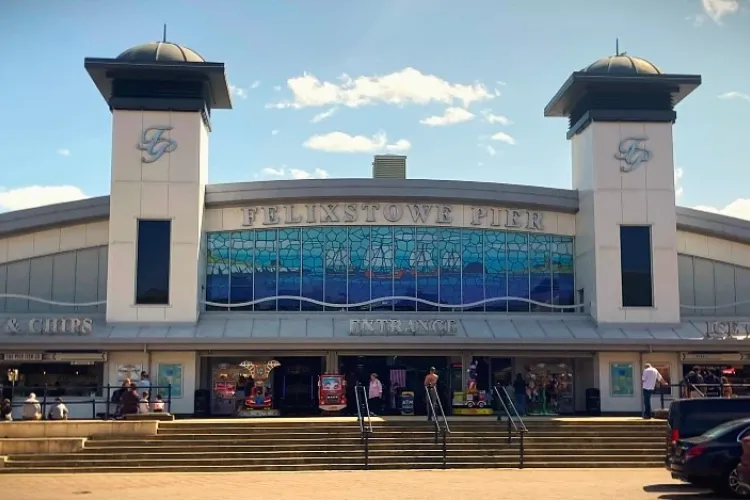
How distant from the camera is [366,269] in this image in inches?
1227

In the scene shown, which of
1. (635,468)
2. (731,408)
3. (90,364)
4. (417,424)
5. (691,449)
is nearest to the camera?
Result: (691,449)

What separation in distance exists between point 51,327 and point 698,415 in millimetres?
18803

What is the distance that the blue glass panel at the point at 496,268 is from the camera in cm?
3150

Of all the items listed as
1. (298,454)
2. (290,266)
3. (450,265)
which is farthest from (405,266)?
(298,454)

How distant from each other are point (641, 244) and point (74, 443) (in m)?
19.0

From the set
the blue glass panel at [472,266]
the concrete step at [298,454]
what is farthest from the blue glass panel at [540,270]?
the concrete step at [298,454]

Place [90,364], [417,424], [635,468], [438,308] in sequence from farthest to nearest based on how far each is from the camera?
[438,308] < [90,364] < [417,424] < [635,468]

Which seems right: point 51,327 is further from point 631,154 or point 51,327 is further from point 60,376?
point 631,154

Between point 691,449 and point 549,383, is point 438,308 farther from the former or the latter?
point 691,449

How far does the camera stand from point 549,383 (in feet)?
103

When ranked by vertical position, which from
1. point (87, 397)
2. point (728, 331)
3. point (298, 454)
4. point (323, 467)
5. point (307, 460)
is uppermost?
point (728, 331)

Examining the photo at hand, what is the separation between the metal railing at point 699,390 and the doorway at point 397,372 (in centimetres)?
683

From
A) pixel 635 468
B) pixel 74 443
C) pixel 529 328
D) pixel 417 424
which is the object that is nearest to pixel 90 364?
pixel 74 443

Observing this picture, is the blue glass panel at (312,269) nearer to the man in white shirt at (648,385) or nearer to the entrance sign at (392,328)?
the entrance sign at (392,328)
